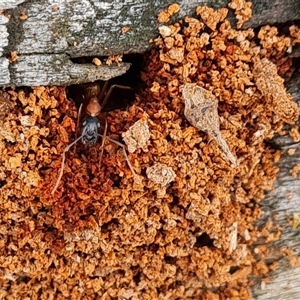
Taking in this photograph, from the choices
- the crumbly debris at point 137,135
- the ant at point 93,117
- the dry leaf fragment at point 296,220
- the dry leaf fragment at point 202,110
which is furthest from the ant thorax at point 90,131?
the dry leaf fragment at point 296,220

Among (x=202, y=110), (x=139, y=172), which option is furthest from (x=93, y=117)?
(x=202, y=110)

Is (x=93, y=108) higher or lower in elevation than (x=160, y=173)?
higher

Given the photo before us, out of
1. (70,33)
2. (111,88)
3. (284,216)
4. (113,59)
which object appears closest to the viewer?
(70,33)

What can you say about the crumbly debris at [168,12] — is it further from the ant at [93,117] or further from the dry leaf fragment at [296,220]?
the dry leaf fragment at [296,220]

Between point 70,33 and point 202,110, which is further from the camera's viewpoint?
point 202,110

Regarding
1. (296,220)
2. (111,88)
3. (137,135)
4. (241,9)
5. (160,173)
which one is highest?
(241,9)

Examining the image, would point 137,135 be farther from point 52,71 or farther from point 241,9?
point 241,9

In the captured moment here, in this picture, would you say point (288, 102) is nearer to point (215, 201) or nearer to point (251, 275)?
point (215, 201)
